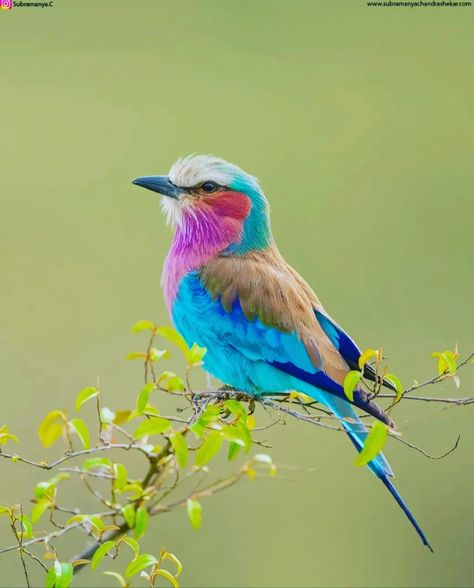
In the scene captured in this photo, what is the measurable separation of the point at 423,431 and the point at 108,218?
187 cm

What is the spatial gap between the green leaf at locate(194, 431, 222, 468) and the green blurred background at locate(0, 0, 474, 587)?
2.29 m

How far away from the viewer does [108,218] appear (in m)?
5.20

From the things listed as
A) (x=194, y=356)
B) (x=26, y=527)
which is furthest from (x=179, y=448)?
(x=26, y=527)

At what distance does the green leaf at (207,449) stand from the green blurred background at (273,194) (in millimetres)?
2291

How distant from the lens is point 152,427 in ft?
5.03

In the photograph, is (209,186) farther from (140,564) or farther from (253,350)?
(140,564)

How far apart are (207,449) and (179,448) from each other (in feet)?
0.14

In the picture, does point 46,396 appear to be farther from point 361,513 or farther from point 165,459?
point 165,459

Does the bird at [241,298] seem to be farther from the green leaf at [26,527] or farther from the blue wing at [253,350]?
the green leaf at [26,527]

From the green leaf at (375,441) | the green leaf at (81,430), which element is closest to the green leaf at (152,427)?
the green leaf at (81,430)

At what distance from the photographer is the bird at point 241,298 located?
2348mm

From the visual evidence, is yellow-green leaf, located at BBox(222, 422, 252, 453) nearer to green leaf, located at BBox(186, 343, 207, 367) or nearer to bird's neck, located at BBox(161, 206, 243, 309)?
green leaf, located at BBox(186, 343, 207, 367)

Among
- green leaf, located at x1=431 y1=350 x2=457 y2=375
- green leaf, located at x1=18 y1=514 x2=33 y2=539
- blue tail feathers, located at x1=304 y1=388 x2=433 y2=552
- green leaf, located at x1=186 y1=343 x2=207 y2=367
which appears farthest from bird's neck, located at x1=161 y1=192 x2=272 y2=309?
green leaf, located at x1=18 y1=514 x2=33 y2=539

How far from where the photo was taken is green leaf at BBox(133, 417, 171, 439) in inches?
59.9
